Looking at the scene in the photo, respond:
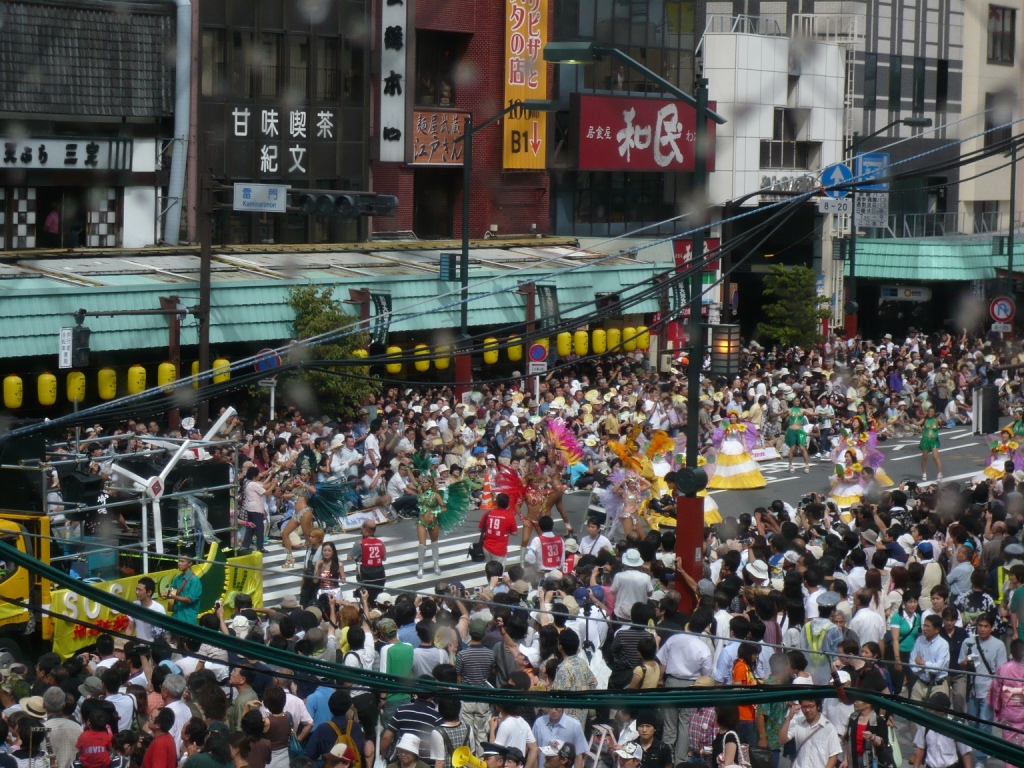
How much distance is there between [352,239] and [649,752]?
78.8 feet

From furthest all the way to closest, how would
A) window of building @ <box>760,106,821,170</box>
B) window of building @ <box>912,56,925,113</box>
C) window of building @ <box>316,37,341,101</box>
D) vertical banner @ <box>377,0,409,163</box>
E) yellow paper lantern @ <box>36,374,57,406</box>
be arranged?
window of building @ <box>760,106,821,170</box>
window of building @ <box>912,56,925,113</box>
vertical banner @ <box>377,0,409,163</box>
window of building @ <box>316,37,341,101</box>
yellow paper lantern @ <box>36,374,57,406</box>

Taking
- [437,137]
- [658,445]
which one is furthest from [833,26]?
[658,445]

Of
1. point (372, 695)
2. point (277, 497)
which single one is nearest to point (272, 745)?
point (372, 695)

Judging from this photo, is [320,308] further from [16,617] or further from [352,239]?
[16,617]

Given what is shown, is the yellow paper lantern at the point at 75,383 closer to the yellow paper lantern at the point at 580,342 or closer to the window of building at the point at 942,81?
the yellow paper lantern at the point at 580,342

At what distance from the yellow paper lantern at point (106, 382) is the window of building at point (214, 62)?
24.5 feet

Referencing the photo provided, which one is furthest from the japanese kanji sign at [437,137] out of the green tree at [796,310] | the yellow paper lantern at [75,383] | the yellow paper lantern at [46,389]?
the yellow paper lantern at [46,389]

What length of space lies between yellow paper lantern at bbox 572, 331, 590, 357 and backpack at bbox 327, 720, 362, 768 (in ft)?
72.7

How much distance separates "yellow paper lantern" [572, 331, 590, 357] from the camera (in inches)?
1203

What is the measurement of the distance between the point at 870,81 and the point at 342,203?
24297mm

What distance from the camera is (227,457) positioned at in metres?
15.6

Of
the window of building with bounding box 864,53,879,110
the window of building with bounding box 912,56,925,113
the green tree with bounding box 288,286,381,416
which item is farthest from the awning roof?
the window of building with bounding box 864,53,879,110

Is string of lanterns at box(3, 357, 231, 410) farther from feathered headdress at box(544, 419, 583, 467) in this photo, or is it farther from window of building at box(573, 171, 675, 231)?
window of building at box(573, 171, 675, 231)

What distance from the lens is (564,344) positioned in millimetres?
29859
